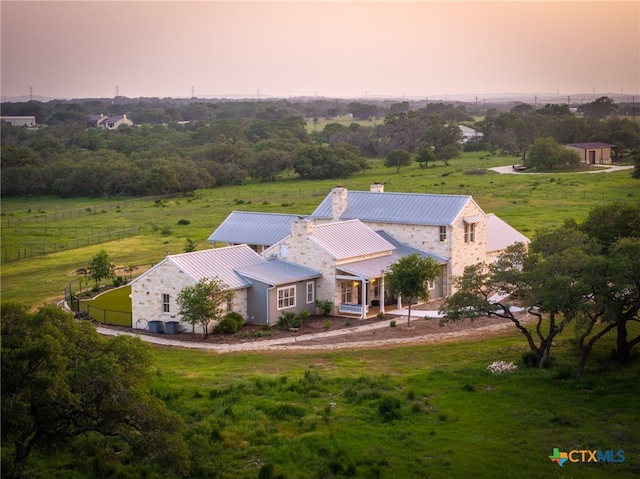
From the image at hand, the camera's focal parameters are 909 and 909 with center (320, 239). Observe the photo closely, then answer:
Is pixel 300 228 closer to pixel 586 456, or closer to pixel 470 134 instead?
pixel 586 456

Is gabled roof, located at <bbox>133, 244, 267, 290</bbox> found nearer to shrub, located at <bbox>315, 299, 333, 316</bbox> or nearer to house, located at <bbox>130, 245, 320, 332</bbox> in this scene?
house, located at <bbox>130, 245, 320, 332</bbox>

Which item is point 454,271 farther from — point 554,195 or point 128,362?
point 554,195

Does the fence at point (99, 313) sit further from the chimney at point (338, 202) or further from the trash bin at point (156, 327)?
the chimney at point (338, 202)

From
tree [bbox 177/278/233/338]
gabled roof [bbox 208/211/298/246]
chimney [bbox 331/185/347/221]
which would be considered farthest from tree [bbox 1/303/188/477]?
chimney [bbox 331/185/347/221]

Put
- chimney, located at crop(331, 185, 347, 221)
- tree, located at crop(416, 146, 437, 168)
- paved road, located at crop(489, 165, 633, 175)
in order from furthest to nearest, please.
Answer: tree, located at crop(416, 146, 437, 168) < paved road, located at crop(489, 165, 633, 175) < chimney, located at crop(331, 185, 347, 221)

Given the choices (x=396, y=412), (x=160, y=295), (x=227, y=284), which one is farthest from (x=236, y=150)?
(x=396, y=412)

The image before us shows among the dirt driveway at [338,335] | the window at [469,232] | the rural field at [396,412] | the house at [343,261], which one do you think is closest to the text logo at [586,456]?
the rural field at [396,412]

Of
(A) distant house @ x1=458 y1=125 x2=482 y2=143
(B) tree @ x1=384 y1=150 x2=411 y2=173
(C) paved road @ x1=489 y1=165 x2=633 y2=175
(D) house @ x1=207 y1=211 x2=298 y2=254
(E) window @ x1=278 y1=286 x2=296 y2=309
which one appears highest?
(A) distant house @ x1=458 y1=125 x2=482 y2=143
